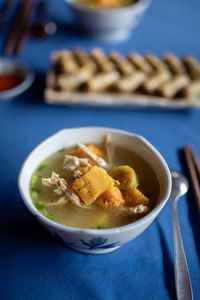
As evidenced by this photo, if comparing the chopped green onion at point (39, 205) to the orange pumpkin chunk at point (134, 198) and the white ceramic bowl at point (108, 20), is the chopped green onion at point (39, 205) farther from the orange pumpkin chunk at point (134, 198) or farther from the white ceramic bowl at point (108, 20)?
the white ceramic bowl at point (108, 20)


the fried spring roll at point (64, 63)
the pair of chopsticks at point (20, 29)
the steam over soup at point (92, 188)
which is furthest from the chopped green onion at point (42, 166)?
the pair of chopsticks at point (20, 29)

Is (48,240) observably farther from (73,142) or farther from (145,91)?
(145,91)

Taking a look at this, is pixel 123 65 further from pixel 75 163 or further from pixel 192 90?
pixel 75 163

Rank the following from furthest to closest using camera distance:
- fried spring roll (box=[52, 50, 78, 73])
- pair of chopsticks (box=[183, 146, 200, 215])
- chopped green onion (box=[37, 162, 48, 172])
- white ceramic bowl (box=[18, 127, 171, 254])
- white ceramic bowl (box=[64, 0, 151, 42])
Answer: white ceramic bowl (box=[64, 0, 151, 42]) < fried spring roll (box=[52, 50, 78, 73]) < pair of chopsticks (box=[183, 146, 200, 215]) < chopped green onion (box=[37, 162, 48, 172]) < white ceramic bowl (box=[18, 127, 171, 254])

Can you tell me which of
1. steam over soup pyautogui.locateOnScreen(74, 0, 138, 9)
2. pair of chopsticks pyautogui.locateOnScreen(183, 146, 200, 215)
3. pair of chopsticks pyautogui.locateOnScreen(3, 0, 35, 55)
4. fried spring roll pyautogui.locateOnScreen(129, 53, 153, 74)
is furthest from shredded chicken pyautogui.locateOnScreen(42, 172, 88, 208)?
steam over soup pyautogui.locateOnScreen(74, 0, 138, 9)

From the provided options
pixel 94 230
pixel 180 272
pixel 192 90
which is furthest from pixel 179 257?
pixel 192 90

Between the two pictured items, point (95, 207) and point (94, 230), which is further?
point (95, 207)

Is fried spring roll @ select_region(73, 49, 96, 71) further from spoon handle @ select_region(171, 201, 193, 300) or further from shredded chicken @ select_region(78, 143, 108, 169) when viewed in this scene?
spoon handle @ select_region(171, 201, 193, 300)
